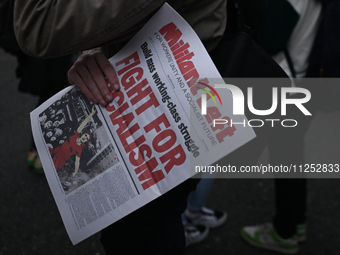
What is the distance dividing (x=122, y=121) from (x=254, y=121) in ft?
1.12

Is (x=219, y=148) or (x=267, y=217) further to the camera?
(x=267, y=217)

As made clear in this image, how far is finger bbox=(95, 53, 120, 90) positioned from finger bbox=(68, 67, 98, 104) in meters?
0.06

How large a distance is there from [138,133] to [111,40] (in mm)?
224

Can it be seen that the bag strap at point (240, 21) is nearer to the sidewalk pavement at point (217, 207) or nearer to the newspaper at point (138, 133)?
the newspaper at point (138, 133)

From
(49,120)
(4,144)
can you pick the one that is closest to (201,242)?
(49,120)

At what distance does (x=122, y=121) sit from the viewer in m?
0.81

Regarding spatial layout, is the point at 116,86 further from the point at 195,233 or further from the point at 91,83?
the point at 195,233

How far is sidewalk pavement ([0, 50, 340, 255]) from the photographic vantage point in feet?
5.39

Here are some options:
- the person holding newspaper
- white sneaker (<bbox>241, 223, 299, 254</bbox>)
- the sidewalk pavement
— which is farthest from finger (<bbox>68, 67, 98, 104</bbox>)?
white sneaker (<bbox>241, 223, 299, 254</bbox>)

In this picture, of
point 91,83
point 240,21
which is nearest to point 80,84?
point 91,83

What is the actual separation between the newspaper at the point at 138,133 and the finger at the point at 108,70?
1 centimetres

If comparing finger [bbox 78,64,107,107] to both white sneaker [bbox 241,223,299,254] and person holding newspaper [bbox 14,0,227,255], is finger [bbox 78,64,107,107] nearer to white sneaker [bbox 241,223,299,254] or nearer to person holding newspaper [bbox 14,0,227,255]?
person holding newspaper [bbox 14,0,227,255]

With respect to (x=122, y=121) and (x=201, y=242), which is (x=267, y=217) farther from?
(x=122, y=121)

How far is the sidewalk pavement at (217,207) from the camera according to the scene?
1.64 metres
